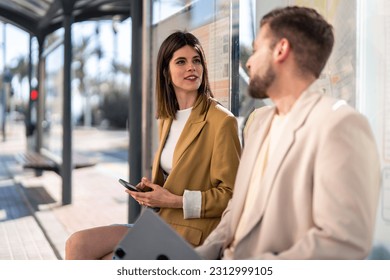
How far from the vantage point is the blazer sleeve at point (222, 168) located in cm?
170

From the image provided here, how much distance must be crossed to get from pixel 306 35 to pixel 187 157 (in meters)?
0.63

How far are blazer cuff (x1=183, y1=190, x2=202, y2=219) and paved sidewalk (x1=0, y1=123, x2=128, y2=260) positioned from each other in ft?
5.41

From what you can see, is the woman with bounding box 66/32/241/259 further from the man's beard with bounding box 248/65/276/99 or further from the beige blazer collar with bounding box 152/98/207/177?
the man's beard with bounding box 248/65/276/99

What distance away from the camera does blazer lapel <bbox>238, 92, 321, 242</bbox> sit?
1281 mm

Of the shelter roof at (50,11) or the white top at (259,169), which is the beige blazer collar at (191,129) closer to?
the white top at (259,169)

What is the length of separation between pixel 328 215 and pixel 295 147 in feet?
0.58

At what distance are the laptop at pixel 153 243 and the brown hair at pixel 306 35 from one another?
0.54m

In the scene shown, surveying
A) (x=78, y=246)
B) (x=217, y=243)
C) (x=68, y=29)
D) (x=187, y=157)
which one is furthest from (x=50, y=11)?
(x=217, y=243)

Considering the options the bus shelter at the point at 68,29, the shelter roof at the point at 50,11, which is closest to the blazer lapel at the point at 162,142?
the bus shelter at the point at 68,29

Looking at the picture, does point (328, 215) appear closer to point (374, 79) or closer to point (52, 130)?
point (374, 79)
